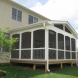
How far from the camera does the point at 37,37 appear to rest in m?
18.7

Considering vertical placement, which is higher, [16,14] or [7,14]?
[16,14]

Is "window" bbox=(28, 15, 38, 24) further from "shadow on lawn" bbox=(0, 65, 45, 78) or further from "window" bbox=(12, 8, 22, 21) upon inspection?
"shadow on lawn" bbox=(0, 65, 45, 78)

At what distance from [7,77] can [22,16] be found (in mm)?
10164

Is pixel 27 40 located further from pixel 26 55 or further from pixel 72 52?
pixel 72 52

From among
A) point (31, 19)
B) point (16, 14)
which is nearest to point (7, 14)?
point (16, 14)

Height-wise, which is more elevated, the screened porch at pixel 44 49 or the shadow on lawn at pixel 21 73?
the screened porch at pixel 44 49

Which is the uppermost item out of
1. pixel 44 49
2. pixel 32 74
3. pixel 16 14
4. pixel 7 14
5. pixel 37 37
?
pixel 16 14

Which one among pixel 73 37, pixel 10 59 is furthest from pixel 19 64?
pixel 73 37

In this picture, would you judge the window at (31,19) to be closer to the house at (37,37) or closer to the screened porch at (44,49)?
the house at (37,37)

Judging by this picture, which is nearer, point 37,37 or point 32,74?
point 32,74

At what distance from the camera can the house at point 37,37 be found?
43.2ft

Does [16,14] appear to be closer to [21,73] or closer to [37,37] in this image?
[37,37]

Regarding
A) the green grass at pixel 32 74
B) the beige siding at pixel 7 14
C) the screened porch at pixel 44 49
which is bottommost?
the green grass at pixel 32 74

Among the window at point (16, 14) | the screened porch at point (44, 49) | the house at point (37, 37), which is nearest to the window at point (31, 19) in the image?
the house at point (37, 37)
